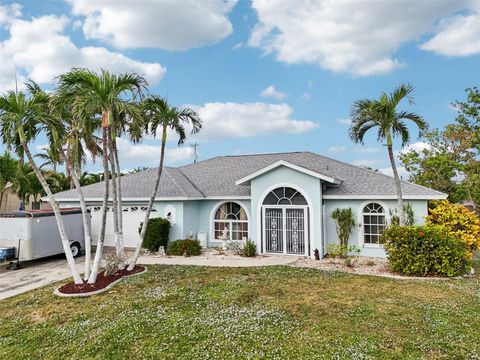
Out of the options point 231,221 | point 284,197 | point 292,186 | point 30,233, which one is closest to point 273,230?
point 284,197

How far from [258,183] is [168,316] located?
30.0 feet

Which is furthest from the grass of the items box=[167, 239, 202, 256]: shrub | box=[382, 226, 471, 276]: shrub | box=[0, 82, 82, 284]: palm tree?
box=[167, 239, 202, 256]: shrub

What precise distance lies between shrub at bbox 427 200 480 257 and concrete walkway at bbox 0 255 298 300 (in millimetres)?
6055

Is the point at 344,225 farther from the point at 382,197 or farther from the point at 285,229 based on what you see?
the point at 285,229

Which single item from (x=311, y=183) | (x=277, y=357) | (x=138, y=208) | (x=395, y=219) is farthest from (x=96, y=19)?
(x=395, y=219)

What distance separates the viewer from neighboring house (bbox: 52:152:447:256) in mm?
14586

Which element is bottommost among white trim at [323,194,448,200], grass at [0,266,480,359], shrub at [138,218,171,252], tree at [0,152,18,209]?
grass at [0,266,480,359]

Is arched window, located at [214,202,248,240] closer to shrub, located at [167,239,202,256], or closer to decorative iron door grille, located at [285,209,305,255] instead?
shrub, located at [167,239,202,256]

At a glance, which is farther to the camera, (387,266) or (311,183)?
(311,183)

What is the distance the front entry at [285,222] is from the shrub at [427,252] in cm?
416

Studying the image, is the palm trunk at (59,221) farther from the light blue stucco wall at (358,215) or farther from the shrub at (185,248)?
the light blue stucco wall at (358,215)

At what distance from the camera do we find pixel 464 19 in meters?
14.3

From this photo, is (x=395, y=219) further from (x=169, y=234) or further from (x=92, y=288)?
(x=92, y=288)

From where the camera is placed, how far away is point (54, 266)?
14.2 m
